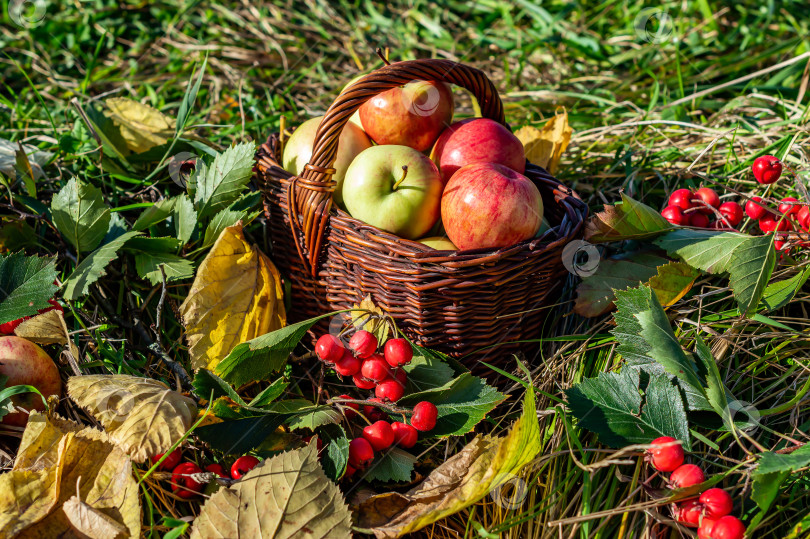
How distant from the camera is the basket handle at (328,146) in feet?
4.82

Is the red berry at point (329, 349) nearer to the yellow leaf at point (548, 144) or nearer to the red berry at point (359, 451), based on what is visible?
the red berry at point (359, 451)

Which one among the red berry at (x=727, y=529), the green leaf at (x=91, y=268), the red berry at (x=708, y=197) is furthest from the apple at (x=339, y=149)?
the red berry at (x=727, y=529)

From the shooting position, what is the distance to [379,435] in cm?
133

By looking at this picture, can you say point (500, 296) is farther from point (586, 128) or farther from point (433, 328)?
point (586, 128)

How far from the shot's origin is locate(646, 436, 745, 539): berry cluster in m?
1.08

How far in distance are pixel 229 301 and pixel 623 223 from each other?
3.33 feet

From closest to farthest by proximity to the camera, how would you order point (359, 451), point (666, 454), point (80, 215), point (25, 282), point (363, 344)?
point (666, 454) < point (359, 451) < point (363, 344) < point (25, 282) < point (80, 215)

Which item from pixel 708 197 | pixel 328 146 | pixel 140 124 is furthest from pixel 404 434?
pixel 140 124

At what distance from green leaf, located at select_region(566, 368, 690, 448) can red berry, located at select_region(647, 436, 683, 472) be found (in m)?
0.09

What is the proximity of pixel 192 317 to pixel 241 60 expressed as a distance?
6.58 ft

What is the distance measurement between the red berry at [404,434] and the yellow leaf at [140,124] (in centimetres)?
129

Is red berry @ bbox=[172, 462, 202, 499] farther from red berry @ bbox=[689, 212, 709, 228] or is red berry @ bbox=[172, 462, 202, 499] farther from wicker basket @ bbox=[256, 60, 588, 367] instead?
red berry @ bbox=[689, 212, 709, 228]

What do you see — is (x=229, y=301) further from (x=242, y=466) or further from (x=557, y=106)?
(x=557, y=106)

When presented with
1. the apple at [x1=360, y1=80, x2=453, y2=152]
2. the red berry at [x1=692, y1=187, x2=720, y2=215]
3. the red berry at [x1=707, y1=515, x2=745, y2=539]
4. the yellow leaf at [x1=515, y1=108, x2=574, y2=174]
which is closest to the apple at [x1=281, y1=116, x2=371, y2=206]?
the apple at [x1=360, y1=80, x2=453, y2=152]
